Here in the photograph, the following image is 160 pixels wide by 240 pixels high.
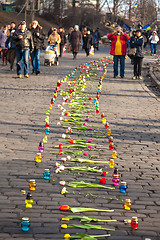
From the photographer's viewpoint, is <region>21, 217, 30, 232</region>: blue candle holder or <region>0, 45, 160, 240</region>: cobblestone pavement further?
<region>0, 45, 160, 240</region>: cobblestone pavement

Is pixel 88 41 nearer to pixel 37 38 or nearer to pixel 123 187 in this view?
pixel 37 38

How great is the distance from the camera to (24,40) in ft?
61.4

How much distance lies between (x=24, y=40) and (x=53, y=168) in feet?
40.2

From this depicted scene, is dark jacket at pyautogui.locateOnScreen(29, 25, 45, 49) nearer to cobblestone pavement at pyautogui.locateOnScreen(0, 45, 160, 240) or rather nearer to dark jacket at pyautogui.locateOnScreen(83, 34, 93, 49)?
cobblestone pavement at pyautogui.locateOnScreen(0, 45, 160, 240)

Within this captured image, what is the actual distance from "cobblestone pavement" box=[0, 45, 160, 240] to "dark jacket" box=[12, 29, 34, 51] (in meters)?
4.04

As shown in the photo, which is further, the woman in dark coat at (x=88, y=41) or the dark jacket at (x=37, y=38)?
the woman in dark coat at (x=88, y=41)

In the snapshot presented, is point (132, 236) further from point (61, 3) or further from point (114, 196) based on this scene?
point (61, 3)

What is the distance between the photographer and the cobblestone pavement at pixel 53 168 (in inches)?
198

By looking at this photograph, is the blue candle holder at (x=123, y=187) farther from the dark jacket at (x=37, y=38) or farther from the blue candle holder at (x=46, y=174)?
the dark jacket at (x=37, y=38)

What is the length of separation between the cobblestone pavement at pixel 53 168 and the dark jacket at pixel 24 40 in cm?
404

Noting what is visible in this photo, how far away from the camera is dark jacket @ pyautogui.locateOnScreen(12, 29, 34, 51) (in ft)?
61.4

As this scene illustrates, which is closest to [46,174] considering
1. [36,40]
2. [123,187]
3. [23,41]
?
[123,187]

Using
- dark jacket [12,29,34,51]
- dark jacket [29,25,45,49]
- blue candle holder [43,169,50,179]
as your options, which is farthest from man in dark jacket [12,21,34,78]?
blue candle holder [43,169,50,179]

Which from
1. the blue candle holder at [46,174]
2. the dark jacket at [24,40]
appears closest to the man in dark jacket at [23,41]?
the dark jacket at [24,40]
